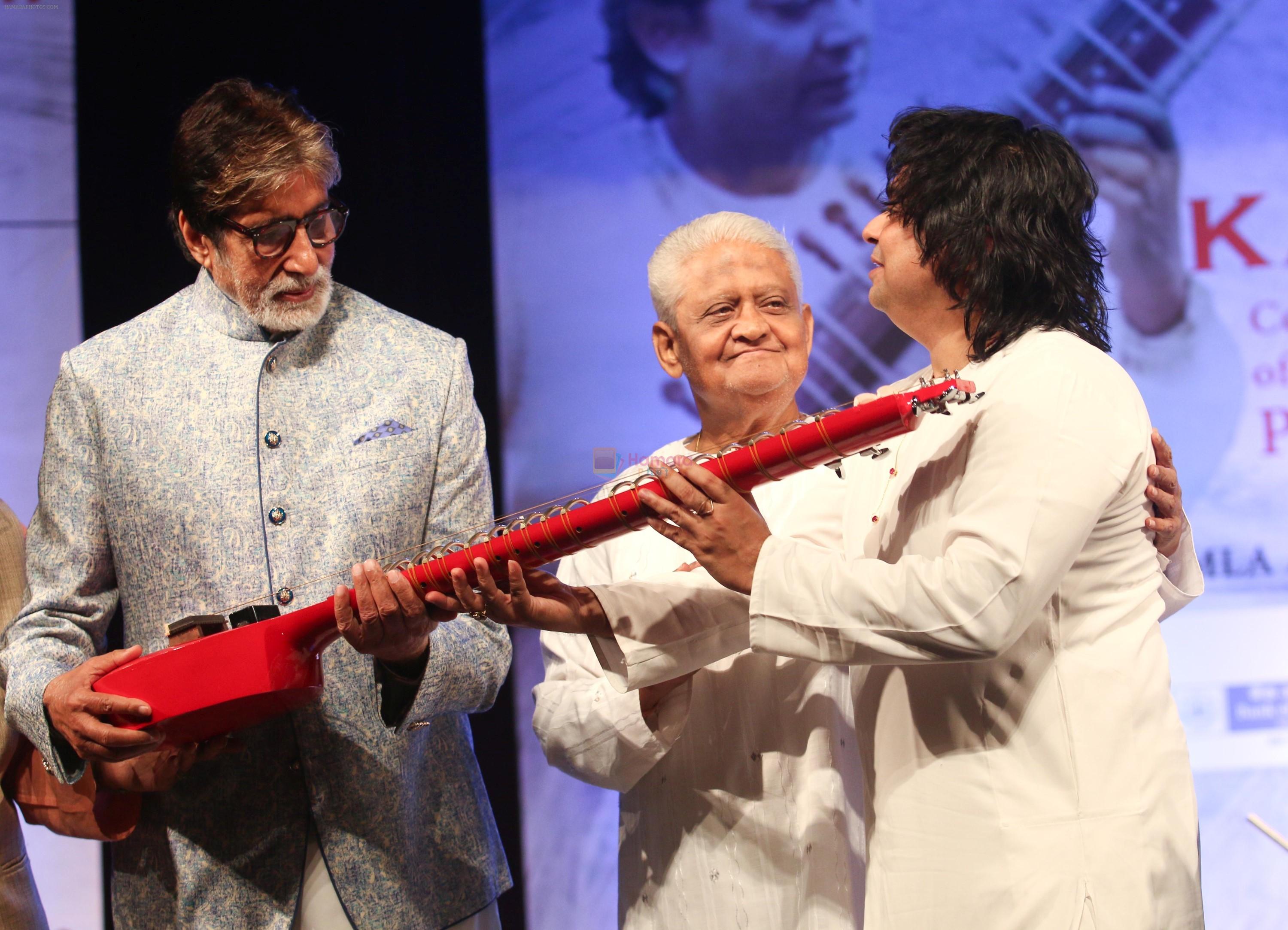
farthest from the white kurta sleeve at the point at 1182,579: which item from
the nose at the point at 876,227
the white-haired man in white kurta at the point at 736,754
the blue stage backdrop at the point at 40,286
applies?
the blue stage backdrop at the point at 40,286

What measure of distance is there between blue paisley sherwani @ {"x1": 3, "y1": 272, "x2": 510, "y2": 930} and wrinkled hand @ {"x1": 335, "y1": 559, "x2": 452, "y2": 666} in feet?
0.52

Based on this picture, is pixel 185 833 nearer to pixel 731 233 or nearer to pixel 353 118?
pixel 731 233

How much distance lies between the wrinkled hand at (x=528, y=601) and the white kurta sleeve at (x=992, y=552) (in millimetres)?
319

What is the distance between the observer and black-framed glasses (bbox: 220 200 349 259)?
1957 millimetres

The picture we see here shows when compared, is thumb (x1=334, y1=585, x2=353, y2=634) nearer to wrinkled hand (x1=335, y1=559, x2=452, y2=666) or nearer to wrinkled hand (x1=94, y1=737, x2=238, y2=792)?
wrinkled hand (x1=335, y1=559, x2=452, y2=666)

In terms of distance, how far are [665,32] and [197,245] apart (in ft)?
5.54

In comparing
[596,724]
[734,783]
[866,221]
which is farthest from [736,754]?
[866,221]

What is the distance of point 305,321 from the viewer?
1.99m

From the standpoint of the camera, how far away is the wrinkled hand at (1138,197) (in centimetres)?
325

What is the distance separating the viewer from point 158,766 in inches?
66.4

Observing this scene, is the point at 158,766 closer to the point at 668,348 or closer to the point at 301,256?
the point at 301,256

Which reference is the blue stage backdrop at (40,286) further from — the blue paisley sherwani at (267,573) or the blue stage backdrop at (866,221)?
the blue paisley sherwani at (267,573)

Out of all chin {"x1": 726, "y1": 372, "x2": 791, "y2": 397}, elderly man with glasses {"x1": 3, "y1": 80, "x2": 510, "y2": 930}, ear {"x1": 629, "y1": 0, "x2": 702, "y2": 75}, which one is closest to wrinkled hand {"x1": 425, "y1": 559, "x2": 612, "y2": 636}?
elderly man with glasses {"x1": 3, "y1": 80, "x2": 510, "y2": 930}

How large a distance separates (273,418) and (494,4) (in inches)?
71.0
